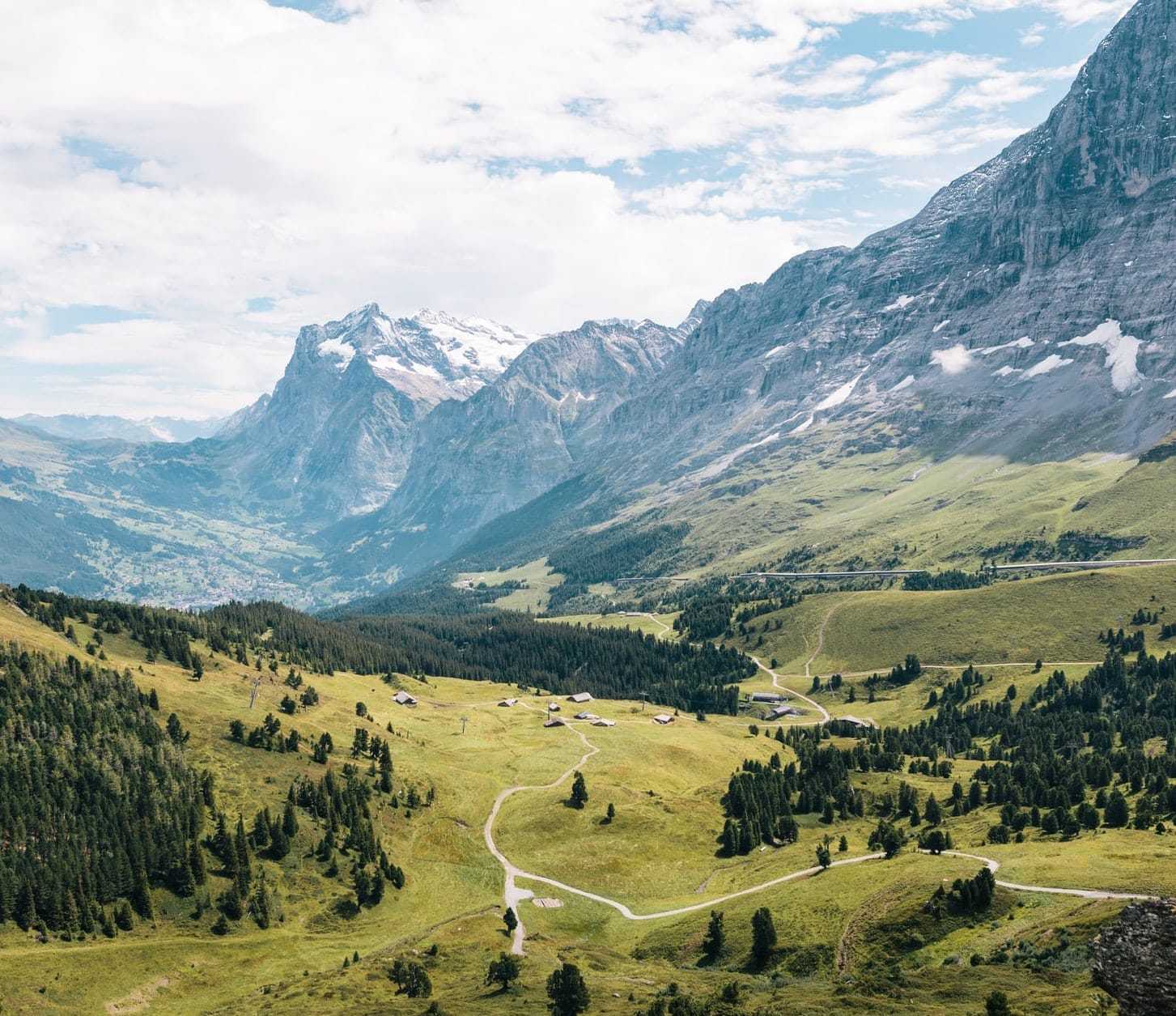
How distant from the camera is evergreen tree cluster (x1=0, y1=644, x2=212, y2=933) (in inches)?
4439

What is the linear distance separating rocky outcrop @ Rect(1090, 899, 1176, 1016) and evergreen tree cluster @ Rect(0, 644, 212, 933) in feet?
359

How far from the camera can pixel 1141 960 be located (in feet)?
144

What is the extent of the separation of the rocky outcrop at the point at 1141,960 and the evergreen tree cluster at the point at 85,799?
109550mm

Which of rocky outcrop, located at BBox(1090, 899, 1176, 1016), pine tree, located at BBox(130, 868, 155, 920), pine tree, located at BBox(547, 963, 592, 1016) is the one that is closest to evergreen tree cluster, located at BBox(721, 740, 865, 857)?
pine tree, located at BBox(547, 963, 592, 1016)

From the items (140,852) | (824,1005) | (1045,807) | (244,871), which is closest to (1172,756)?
(1045,807)

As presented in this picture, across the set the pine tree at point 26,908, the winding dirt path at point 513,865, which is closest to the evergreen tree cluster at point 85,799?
the pine tree at point 26,908

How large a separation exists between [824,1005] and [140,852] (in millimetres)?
88992

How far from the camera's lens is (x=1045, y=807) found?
155250 mm

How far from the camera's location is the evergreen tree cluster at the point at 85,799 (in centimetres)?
11275

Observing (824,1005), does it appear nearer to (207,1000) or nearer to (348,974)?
(348,974)

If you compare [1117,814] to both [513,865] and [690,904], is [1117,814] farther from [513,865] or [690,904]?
[513,865]

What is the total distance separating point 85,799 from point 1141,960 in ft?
438

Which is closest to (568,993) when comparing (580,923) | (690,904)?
(580,923)

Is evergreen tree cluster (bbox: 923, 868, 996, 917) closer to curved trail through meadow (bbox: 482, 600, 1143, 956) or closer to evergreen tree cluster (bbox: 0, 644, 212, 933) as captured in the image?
curved trail through meadow (bbox: 482, 600, 1143, 956)
